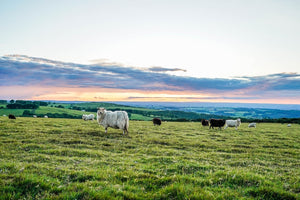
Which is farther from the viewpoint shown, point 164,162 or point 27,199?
point 164,162

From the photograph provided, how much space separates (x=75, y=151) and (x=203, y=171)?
25.2 ft

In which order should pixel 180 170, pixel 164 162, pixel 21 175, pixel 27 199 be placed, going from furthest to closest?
pixel 164 162, pixel 180 170, pixel 21 175, pixel 27 199

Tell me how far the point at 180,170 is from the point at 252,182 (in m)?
2.77

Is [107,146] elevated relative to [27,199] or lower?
lower

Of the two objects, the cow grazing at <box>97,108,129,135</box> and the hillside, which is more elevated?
the cow grazing at <box>97,108,129,135</box>

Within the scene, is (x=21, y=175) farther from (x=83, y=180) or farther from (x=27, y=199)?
(x=83, y=180)

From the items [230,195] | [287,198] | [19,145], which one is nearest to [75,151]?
[19,145]

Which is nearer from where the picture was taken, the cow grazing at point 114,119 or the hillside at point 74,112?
the cow grazing at point 114,119

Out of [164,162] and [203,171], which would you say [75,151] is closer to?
[164,162]

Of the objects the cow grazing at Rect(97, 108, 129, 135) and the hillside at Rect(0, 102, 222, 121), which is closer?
the cow grazing at Rect(97, 108, 129, 135)

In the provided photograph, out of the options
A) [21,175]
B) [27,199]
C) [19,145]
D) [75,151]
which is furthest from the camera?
[19,145]

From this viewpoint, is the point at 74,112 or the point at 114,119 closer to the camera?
the point at 114,119

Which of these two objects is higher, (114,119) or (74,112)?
(114,119)

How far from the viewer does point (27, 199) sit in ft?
15.1
